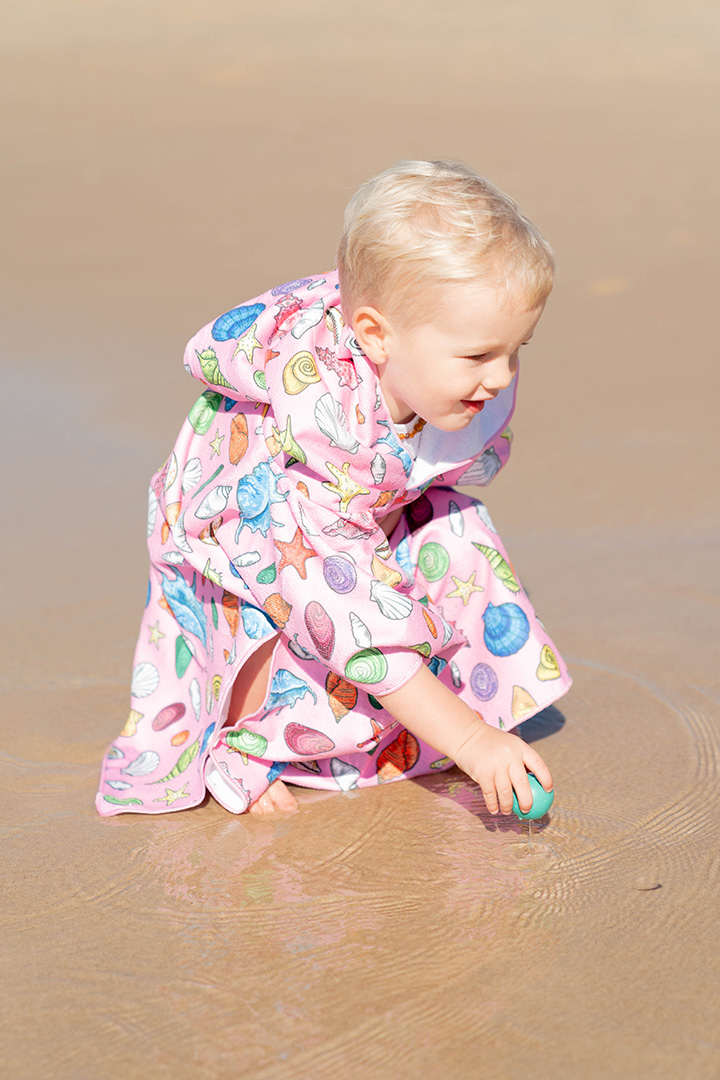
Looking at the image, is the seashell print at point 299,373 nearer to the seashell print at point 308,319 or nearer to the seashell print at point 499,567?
the seashell print at point 308,319

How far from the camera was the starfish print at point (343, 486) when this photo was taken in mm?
1811

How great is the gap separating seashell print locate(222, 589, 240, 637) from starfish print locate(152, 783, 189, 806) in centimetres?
27

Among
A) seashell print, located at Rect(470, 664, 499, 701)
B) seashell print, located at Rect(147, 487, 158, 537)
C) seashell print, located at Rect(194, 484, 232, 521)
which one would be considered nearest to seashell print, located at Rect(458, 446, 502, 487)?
seashell print, located at Rect(470, 664, 499, 701)

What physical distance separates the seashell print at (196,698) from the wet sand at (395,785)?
188mm

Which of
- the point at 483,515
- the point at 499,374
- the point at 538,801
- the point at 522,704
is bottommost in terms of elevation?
the point at 522,704

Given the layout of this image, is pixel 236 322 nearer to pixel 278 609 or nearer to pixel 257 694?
pixel 278 609

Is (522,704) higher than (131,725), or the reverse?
(522,704)

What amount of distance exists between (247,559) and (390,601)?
0.26 m

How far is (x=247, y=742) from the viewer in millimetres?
1946

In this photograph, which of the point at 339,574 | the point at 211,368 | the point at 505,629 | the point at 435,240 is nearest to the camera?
the point at 435,240

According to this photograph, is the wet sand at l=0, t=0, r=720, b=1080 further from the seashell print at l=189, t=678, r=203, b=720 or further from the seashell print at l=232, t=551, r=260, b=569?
the seashell print at l=232, t=551, r=260, b=569

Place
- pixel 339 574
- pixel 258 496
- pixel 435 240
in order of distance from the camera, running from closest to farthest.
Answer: pixel 435 240 → pixel 339 574 → pixel 258 496

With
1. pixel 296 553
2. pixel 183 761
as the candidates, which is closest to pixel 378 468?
pixel 296 553

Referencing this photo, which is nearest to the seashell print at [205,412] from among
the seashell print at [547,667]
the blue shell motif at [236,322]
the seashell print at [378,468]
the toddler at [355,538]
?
the toddler at [355,538]
